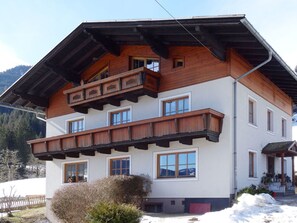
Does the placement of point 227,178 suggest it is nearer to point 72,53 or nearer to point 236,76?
point 236,76

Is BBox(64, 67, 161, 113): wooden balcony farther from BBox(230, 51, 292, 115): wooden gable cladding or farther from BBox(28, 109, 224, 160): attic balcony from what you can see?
BBox(230, 51, 292, 115): wooden gable cladding

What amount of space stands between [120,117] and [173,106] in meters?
3.40

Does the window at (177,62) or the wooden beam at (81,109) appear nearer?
the window at (177,62)

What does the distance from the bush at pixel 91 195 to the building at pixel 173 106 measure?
132 cm

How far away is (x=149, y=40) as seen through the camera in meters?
18.5

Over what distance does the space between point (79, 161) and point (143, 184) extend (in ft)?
18.6

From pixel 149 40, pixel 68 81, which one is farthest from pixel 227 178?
pixel 68 81

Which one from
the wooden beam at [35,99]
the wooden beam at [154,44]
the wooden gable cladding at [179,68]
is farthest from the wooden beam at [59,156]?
the wooden beam at [154,44]

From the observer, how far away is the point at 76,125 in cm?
2383

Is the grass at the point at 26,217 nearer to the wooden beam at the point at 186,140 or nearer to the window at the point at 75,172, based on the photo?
the window at the point at 75,172

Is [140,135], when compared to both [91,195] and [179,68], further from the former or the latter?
[91,195]

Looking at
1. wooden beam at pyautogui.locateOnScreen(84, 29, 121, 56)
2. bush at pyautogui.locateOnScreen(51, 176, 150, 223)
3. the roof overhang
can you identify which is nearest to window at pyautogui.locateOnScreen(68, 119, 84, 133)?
wooden beam at pyautogui.locateOnScreen(84, 29, 121, 56)

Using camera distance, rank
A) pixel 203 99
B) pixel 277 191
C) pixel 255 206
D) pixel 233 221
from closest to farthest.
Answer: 1. pixel 233 221
2. pixel 255 206
3. pixel 203 99
4. pixel 277 191

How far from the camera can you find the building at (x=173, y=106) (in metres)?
17.0
